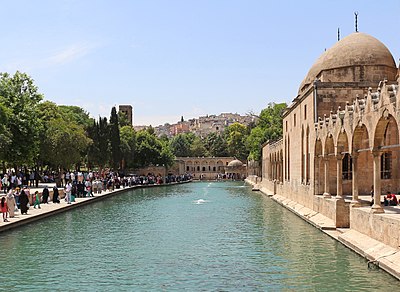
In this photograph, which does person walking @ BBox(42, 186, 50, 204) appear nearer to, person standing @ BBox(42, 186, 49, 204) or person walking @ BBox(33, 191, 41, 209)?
person standing @ BBox(42, 186, 49, 204)

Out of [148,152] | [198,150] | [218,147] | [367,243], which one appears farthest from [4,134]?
[198,150]

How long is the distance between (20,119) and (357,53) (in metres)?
22.2

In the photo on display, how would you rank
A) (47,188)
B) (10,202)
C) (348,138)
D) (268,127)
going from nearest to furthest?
(348,138) < (10,202) < (47,188) < (268,127)

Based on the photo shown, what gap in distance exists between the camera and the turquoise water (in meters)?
11.2

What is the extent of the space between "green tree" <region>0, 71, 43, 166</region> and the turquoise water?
50.4 feet

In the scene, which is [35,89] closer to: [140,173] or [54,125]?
[54,125]

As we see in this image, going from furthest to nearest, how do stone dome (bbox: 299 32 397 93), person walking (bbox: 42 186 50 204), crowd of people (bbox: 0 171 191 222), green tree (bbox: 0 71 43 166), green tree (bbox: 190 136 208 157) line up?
1. green tree (bbox: 190 136 208 157)
2. green tree (bbox: 0 71 43 166)
3. person walking (bbox: 42 186 50 204)
4. stone dome (bbox: 299 32 397 93)
5. crowd of people (bbox: 0 171 191 222)

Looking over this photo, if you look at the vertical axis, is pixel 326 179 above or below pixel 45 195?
above

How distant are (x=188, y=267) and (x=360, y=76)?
1890cm

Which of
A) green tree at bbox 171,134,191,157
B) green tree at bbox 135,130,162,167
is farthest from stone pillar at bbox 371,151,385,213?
green tree at bbox 171,134,191,157

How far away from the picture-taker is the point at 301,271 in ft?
40.5

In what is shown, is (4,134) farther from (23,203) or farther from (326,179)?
(326,179)

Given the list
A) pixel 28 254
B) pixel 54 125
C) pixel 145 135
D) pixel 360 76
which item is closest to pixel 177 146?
pixel 145 135

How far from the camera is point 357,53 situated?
2875 cm
